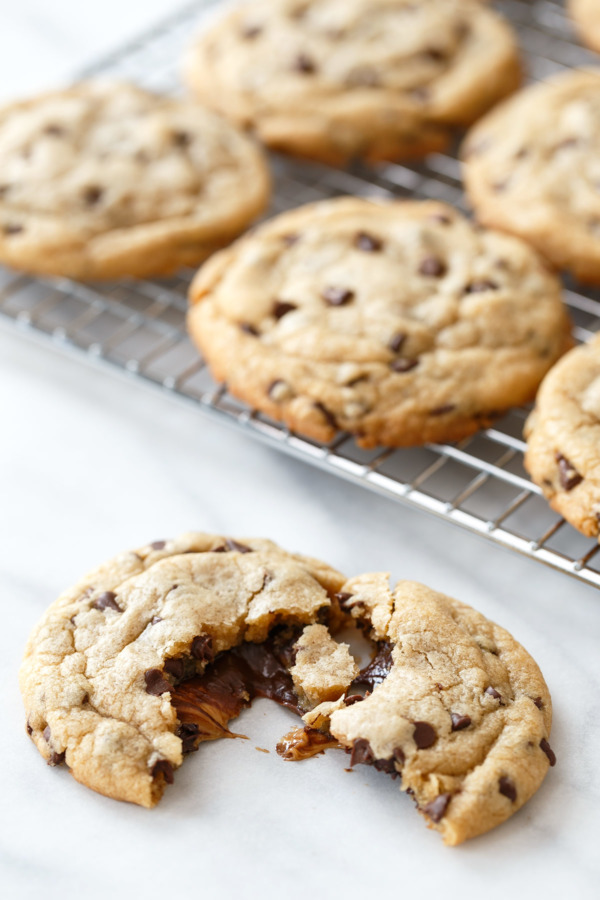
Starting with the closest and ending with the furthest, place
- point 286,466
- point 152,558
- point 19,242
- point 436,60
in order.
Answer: point 152,558
point 286,466
point 19,242
point 436,60

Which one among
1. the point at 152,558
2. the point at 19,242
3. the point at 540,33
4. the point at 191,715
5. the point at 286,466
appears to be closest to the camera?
the point at 191,715

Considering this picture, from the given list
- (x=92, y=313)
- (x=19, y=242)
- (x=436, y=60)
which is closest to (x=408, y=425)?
(x=92, y=313)

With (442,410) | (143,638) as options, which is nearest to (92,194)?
(442,410)

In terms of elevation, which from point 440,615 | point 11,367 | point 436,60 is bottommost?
point 11,367

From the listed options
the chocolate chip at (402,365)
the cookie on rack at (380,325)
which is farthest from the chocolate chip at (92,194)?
the chocolate chip at (402,365)

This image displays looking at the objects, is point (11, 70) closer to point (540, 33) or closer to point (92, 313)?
point (92, 313)

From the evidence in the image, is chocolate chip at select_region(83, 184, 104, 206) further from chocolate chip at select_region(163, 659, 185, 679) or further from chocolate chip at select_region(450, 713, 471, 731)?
chocolate chip at select_region(450, 713, 471, 731)

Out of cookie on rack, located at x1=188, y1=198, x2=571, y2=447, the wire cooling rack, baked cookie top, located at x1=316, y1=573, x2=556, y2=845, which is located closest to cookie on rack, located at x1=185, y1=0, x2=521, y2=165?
the wire cooling rack
